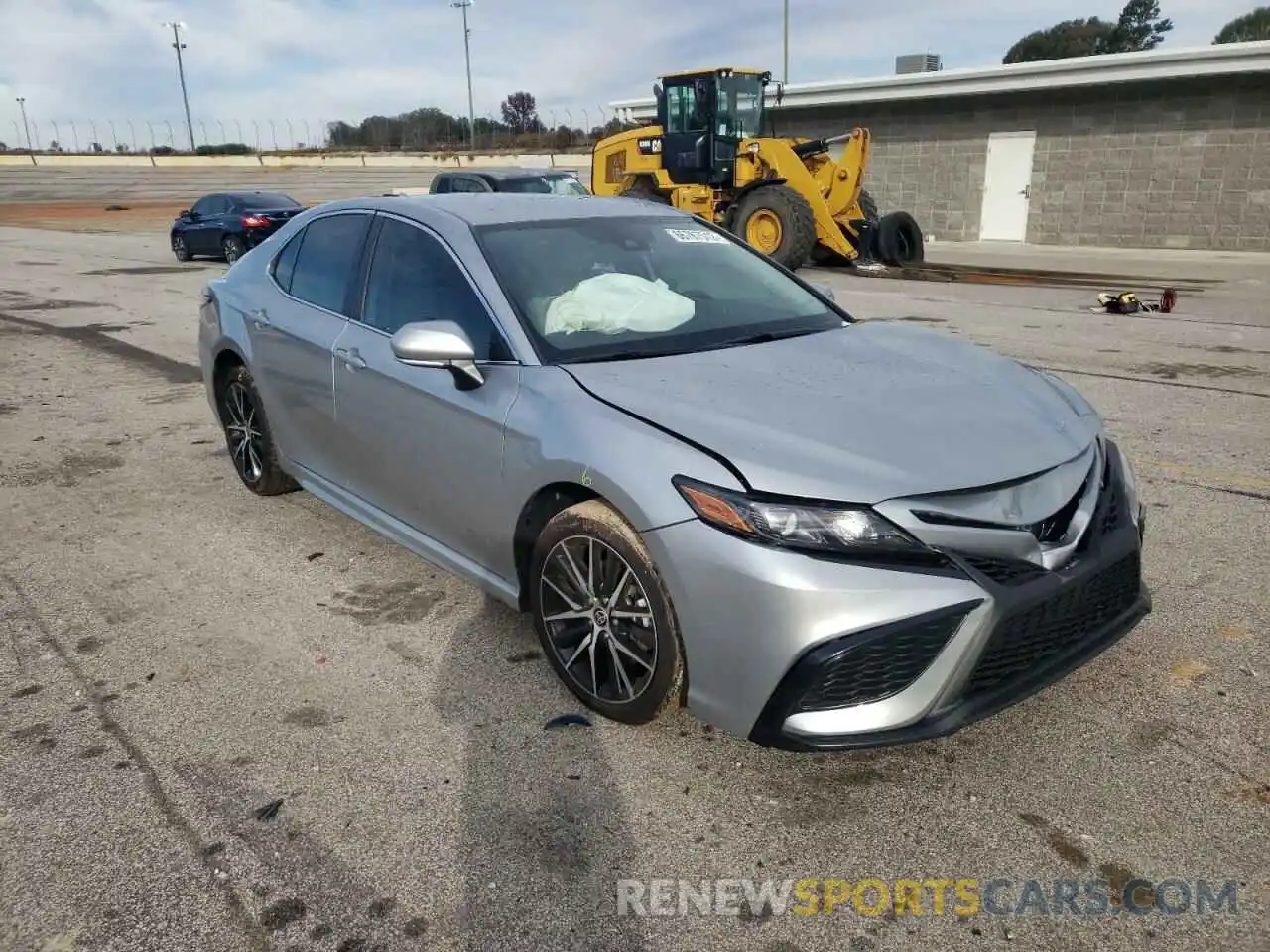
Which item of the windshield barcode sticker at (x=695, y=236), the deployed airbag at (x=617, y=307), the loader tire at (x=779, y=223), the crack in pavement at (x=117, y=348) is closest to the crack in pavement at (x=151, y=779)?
the deployed airbag at (x=617, y=307)

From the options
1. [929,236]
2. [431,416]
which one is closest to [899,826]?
[431,416]

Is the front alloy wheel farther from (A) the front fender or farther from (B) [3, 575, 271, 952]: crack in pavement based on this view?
(A) the front fender

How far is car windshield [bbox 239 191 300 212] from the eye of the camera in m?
21.0

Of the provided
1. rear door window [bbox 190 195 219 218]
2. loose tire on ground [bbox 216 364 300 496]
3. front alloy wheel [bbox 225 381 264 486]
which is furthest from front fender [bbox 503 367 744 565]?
rear door window [bbox 190 195 219 218]

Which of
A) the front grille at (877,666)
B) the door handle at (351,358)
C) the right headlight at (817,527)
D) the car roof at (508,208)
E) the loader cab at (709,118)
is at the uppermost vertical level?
the loader cab at (709,118)

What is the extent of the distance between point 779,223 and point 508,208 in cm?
1219

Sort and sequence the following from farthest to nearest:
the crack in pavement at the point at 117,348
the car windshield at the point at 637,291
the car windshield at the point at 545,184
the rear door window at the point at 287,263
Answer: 1. the car windshield at the point at 545,184
2. the crack in pavement at the point at 117,348
3. the rear door window at the point at 287,263
4. the car windshield at the point at 637,291

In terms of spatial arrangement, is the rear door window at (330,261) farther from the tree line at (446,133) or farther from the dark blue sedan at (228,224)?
the tree line at (446,133)

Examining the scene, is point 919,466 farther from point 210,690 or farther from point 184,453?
point 184,453

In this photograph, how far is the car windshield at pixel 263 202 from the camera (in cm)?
2100

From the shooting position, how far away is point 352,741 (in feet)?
9.98

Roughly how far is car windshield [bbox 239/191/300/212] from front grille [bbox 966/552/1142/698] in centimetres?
2104

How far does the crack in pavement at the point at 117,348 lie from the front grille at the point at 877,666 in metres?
6.87

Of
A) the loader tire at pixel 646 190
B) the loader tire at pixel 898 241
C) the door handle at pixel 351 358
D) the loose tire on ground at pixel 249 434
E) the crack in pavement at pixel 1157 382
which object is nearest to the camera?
the door handle at pixel 351 358
